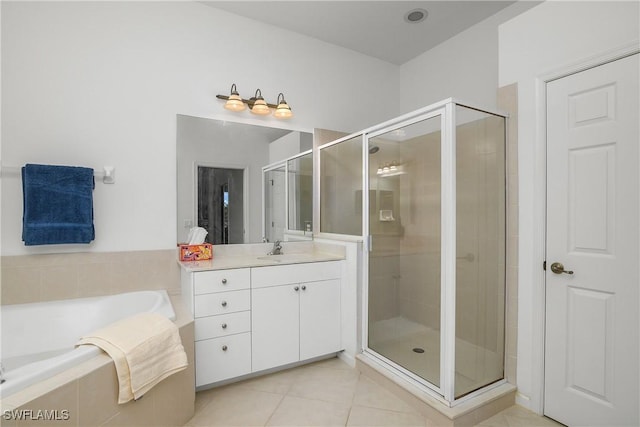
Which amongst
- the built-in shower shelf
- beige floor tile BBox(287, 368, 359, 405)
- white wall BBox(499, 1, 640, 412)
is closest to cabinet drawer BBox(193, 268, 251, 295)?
beige floor tile BBox(287, 368, 359, 405)

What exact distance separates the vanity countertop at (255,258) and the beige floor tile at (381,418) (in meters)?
1.06

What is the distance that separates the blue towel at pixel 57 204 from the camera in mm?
2039

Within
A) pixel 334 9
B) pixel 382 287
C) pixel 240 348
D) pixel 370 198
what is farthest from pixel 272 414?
pixel 334 9

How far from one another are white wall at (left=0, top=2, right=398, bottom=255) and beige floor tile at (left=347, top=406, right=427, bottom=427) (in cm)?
176

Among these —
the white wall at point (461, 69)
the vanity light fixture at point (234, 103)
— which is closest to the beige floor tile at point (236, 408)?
the vanity light fixture at point (234, 103)

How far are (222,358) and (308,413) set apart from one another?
0.66 m

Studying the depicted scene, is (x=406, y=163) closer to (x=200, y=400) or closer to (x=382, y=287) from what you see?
(x=382, y=287)

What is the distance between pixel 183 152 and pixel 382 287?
6.15 feet

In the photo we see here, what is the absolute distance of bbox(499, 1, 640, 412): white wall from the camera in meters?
1.84

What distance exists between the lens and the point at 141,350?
1.52 metres

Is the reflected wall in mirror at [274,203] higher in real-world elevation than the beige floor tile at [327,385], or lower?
higher

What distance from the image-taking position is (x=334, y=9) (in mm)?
2746

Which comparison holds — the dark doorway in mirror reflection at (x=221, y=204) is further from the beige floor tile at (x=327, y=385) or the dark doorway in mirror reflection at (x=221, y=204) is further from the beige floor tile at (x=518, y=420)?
the beige floor tile at (x=518, y=420)

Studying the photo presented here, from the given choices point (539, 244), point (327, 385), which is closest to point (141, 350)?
point (327, 385)
